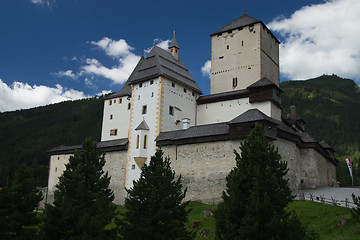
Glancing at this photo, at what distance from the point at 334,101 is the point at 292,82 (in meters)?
29.1

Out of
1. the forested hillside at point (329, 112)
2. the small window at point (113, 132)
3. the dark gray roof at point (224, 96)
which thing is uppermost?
the forested hillside at point (329, 112)

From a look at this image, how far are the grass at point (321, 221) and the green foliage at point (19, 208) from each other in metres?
8.89

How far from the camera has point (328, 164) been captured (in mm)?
39531

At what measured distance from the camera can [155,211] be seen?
50.2 feet

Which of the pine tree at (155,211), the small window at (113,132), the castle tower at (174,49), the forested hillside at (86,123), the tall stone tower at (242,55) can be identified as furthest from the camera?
the forested hillside at (86,123)

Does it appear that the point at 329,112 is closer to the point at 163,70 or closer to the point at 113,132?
the point at 113,132

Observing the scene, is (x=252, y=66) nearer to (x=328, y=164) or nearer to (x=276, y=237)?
(x=328, y=164)

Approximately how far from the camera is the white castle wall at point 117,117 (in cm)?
3992

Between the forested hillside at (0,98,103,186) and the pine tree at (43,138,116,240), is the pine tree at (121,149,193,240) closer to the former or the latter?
the pine tree at (43,138,116,240)

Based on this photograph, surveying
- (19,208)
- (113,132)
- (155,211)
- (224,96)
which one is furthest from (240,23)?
(19,208)

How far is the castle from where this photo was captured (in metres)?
27.5

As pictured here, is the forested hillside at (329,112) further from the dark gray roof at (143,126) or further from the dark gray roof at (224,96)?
the dark gray roof at (143,126)

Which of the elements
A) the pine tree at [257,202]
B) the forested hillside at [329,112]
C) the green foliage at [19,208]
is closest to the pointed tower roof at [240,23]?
the pine tree at [257,202]

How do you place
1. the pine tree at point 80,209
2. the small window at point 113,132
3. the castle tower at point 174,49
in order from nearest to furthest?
the pine tree at point 80,209 < the castle tower at point 174,49 < the small window at point 113,132
